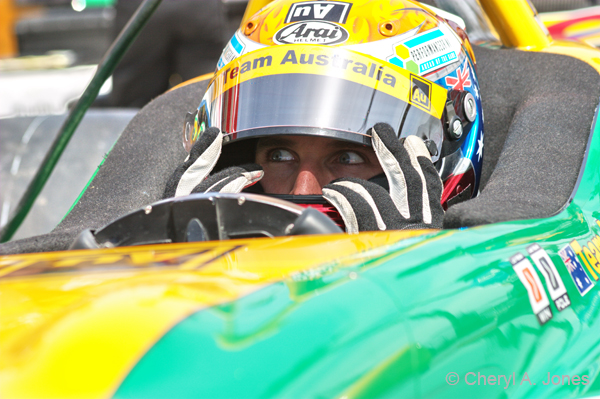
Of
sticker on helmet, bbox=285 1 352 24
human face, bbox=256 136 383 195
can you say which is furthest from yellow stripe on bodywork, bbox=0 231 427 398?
sticker on helmet, bbox=285 1 352 24

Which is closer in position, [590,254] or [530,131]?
[590,254]

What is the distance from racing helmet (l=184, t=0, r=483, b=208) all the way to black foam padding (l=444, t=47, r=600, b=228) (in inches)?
5.0

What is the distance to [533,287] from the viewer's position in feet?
3.04

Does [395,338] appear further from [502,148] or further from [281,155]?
[502,148]

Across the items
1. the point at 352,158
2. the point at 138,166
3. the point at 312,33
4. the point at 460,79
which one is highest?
the point at 312,33

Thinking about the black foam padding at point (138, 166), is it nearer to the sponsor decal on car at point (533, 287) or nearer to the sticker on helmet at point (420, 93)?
the sticker on helmet at point (420, 93)

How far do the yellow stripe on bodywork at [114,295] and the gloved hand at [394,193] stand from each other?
1.03 feet

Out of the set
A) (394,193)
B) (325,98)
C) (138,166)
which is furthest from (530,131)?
(138,166)

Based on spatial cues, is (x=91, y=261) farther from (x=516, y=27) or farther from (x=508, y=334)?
(x=516, y=27)

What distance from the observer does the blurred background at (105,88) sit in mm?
2852

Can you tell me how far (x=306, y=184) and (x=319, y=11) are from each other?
451 mm

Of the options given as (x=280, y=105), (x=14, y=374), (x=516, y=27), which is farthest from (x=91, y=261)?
(x=516, y=27)

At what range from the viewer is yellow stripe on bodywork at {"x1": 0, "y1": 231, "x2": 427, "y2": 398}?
60 centimetres

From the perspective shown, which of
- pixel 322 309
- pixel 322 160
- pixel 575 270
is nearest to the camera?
pixel 322 309
